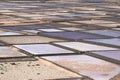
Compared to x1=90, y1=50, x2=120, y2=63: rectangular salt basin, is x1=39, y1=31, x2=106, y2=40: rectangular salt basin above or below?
below

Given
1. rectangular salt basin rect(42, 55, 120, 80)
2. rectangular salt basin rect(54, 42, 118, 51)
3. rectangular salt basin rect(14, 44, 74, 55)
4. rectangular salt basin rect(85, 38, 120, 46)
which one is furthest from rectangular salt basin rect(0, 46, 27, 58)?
rectangular salt basin rect(85, 38, 120, 46)

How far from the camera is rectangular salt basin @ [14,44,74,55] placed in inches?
250

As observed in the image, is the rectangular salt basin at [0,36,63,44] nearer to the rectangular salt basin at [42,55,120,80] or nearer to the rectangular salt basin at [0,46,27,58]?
the rectangular salt basin at [0,46,27,58]

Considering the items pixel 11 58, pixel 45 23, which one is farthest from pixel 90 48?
pixel 45 23

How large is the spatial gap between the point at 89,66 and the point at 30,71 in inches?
34.5

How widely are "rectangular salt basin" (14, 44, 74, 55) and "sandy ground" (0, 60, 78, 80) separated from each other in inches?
30.9

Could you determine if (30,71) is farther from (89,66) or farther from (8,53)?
(8,53)

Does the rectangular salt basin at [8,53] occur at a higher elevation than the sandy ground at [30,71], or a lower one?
lower

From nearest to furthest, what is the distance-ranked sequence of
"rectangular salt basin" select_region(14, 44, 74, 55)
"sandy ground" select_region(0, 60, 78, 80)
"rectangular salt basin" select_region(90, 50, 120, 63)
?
1. "sandy ground" select_region(0, 60, 78, 80)
2. "rectangular salt basin" select_region(90, 50, 120, 63)
3. "rectangular salt basin" select_region(14, 44, 74, 55)

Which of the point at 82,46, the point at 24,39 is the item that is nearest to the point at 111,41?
the point at 82,46

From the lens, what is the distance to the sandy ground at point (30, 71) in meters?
4.64

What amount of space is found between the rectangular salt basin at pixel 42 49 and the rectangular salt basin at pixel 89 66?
0.40 m

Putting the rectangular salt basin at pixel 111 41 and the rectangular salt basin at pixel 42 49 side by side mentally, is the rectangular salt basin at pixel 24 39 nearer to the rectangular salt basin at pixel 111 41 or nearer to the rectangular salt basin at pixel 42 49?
the rectangular salt basin at pixel 42 49

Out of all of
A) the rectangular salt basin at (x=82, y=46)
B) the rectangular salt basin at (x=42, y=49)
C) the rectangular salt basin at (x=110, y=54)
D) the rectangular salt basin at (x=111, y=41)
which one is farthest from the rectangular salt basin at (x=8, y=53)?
the rectangular salt basin at (x=111, y=41)
